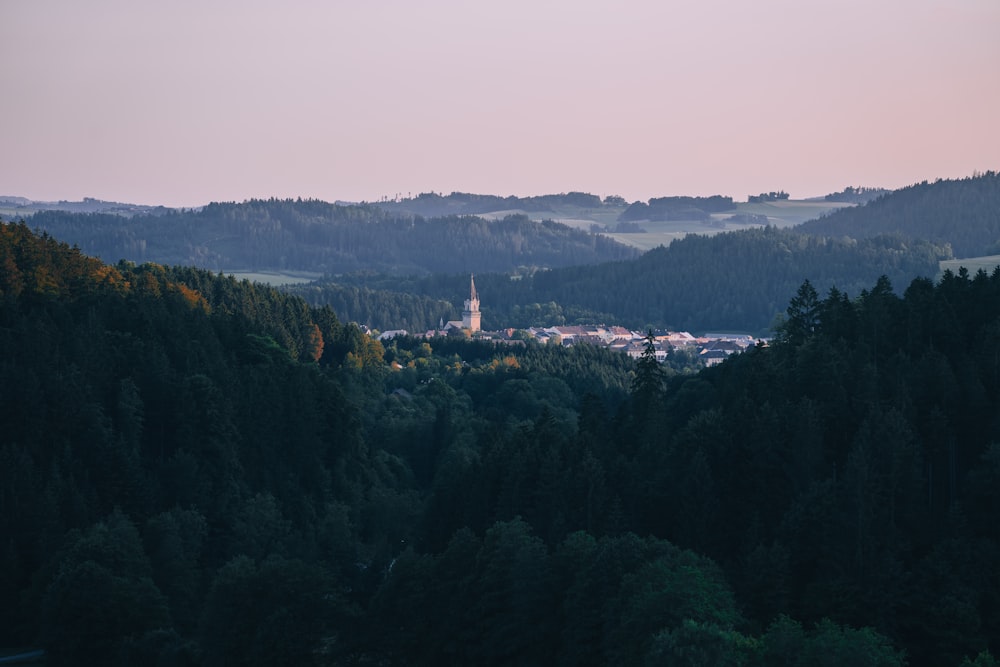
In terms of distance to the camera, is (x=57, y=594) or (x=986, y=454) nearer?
(x=986, y=454)

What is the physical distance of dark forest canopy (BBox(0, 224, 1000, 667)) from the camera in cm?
5378

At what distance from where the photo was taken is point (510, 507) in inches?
2729

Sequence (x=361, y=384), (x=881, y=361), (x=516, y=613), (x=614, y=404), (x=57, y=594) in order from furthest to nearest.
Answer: (x=614, y=404)
(x=361, y=384)
(x=881, y=361)
(x=57, y=594)
(x=516, y=613)

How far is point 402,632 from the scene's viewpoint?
59688 mm

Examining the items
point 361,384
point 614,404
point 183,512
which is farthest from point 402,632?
point 614,404

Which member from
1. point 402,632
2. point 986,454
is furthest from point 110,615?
point 986,454

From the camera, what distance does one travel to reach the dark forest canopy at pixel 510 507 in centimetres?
5378

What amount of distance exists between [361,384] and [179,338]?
2966 cm

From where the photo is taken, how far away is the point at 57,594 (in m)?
63.9

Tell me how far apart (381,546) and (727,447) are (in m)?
24.3

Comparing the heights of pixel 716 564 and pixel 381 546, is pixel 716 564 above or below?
above

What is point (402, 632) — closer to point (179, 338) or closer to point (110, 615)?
point (110, 615)

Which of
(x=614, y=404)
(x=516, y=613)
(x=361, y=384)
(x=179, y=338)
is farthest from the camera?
(x=614, y=404)

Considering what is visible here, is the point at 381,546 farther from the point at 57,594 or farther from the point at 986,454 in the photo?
the point at 986,454
